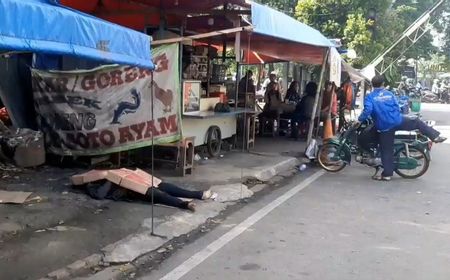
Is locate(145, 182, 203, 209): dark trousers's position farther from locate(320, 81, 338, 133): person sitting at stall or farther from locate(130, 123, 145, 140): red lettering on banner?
locate(320, 81, 338, 133): person sitting at stall

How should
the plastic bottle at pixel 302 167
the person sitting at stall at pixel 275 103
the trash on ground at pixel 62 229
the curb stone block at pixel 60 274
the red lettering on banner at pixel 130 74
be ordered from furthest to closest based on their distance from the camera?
the person sitting at stall at pixel 275 103 → the plastic bottle at pixel 302 167 → the red lettering on banner at pixel 130 74 → the trash on ground at pixel 62 229 → the curb stone block at pixel 60 274

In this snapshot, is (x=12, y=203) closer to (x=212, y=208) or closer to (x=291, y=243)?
(x=212, y=208)

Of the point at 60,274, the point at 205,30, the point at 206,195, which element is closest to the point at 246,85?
the point at 205,30

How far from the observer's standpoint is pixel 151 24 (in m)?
11.5

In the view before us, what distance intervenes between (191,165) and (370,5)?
1767 centimetres

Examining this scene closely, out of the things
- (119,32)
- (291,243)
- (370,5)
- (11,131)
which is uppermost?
(370,5)

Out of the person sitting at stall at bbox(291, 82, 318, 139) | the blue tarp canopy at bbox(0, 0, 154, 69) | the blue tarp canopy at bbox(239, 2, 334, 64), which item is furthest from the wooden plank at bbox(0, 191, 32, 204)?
the person sitting at stall at bbox(291, 82, 318, 139)

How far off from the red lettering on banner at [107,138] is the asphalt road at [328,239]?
2664 millimetres

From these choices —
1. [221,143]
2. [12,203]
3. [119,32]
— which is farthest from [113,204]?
[221,143]

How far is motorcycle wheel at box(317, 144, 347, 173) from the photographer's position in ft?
35.7

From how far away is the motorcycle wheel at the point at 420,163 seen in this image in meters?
10.1

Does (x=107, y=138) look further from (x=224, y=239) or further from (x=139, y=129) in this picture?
(x=224, y=239)

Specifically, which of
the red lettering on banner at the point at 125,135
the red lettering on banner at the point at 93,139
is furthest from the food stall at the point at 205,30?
the red lettering on banner at the point at 93,139

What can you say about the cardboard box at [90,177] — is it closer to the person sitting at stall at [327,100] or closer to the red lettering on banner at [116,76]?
the red lettering on banner at [116,76]
